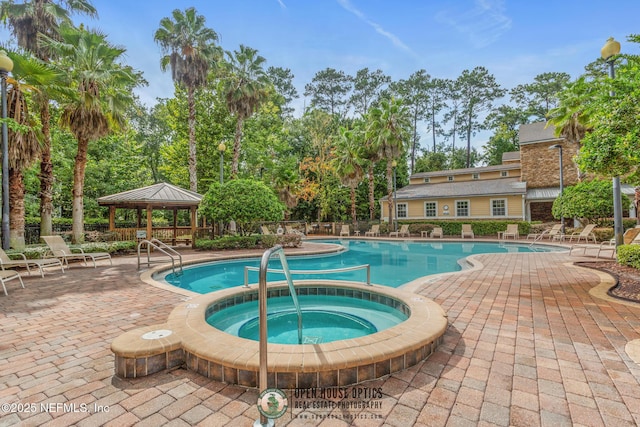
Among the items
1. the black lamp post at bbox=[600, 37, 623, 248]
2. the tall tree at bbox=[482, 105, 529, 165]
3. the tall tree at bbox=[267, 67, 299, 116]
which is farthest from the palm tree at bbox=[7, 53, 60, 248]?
the tall tree at bbox=[482, 105, 529, 165]

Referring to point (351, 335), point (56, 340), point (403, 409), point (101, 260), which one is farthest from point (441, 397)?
point (101, 260)

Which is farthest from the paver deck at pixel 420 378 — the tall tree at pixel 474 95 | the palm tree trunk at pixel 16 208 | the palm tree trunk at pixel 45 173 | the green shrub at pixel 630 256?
the tall tree at pixel 474 95

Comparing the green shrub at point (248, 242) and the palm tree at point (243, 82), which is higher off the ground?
the palm tree at point (243, 82)

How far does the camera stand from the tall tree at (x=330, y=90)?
37516 mm

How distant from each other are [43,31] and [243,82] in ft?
29.8

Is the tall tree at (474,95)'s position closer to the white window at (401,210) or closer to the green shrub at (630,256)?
the white window at (401,210)

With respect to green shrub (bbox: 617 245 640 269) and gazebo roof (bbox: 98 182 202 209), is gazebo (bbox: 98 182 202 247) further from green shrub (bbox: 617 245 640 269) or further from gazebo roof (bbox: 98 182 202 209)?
green shrub (bbox: 617 245 640 269)

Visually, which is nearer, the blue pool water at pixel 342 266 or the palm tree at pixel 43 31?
the blue pool water at pixel 342 266

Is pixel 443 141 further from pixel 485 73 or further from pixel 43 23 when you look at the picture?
pixel 43 23

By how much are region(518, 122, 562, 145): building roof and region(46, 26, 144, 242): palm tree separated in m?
28.1

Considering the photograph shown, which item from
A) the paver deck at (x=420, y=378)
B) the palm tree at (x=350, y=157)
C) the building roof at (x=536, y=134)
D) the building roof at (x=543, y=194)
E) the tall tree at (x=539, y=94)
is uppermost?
the tall tree at (x=539, y=94)

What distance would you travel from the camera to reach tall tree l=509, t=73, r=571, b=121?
1411 inches

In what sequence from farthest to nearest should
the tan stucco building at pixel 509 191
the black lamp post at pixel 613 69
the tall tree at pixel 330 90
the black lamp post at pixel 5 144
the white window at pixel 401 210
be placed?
the tall tree at pixel 330 90 → the white window at pixel 401 210 → the tan stucco building at pixel 509 191 → the black lamp post at pixel 613 69 → the black lamp post at pixel 5 144

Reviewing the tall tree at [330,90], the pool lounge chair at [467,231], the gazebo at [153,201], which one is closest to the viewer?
the gazebo at [153,201]
